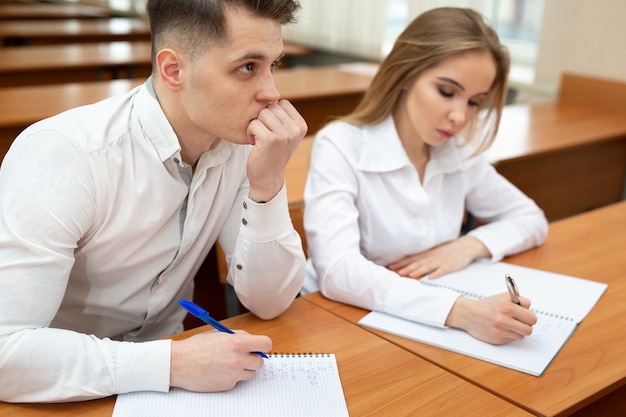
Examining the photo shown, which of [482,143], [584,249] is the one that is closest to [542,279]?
[584,249]

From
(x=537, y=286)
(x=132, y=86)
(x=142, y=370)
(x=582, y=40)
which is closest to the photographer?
(x=142, y=370)

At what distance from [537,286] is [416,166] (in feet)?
1.48

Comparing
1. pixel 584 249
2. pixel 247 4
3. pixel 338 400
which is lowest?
pixel 584 249

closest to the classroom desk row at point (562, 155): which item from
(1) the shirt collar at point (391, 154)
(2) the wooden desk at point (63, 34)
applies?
(1) the shirt collar at point (391, 154)

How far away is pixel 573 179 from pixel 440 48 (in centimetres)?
151

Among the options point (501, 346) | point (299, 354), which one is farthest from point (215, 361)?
point (501, 346)

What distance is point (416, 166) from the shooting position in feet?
6.02

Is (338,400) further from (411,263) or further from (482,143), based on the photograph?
(482,143)

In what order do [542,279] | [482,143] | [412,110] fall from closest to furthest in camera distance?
1. [542,279]
2. [412,110]
3. [482,143]

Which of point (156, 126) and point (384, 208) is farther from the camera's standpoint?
point (384, 208)

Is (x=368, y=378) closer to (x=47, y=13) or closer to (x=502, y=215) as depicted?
(x=502, y=215)

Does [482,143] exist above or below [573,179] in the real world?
above

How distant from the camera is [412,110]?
1.75m

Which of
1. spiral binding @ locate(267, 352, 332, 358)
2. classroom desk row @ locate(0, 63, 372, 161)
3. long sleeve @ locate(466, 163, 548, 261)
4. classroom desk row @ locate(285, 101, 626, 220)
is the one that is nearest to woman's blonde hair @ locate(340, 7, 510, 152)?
long sleeve @ locate(466, 163, 548, 261)
